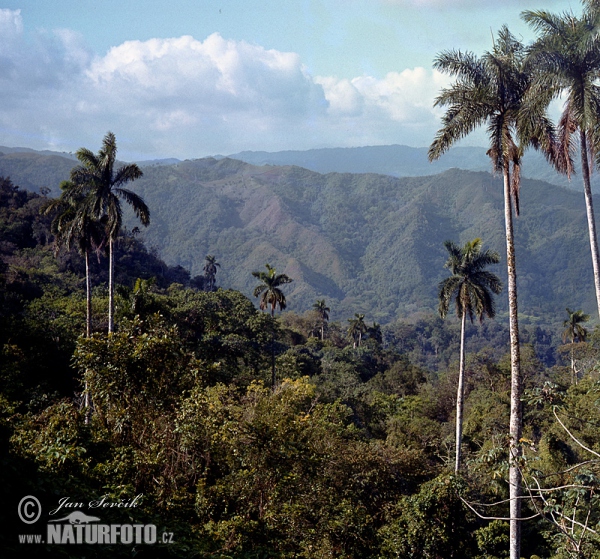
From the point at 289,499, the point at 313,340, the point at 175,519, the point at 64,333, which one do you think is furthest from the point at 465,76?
the point at 313,340

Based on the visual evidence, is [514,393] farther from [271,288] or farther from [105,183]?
[271,288]

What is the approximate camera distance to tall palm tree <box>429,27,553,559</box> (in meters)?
12.2

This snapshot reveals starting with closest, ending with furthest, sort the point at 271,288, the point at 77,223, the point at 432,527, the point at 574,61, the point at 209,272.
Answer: the point at 574,61 < the point at 432,527 < the point at 77,223 < the point at 271,288 < the point at 209,272

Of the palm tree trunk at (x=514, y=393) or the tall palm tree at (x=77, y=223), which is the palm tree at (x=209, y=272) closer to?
the tall palm tree at (x=77, y=223)

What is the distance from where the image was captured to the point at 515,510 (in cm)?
1100

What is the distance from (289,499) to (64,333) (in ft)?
70.4

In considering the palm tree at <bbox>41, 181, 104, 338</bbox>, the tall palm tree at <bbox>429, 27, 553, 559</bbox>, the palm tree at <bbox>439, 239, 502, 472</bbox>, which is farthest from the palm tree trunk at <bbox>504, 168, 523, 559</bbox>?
the palm tree at <bbox>41, 181, 104, 338</bbox>

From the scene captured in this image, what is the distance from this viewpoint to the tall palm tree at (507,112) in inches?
480

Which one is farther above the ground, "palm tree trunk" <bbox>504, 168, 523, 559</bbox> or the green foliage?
"palm tree trunk" <bbox>504, 168, 523, 559</bbox>

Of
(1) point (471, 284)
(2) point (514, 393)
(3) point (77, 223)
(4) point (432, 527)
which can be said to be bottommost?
(4) point (432, 527)

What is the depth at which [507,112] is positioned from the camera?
12.7m

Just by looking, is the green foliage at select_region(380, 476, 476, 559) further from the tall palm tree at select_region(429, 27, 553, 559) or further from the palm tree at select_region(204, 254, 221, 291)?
the palm tree at select_region(204, 254, 221, 291)

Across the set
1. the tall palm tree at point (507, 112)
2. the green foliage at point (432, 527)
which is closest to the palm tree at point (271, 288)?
the green foliage at point (432, 527)

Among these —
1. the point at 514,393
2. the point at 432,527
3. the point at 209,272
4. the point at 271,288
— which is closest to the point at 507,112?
the point at 514,393
